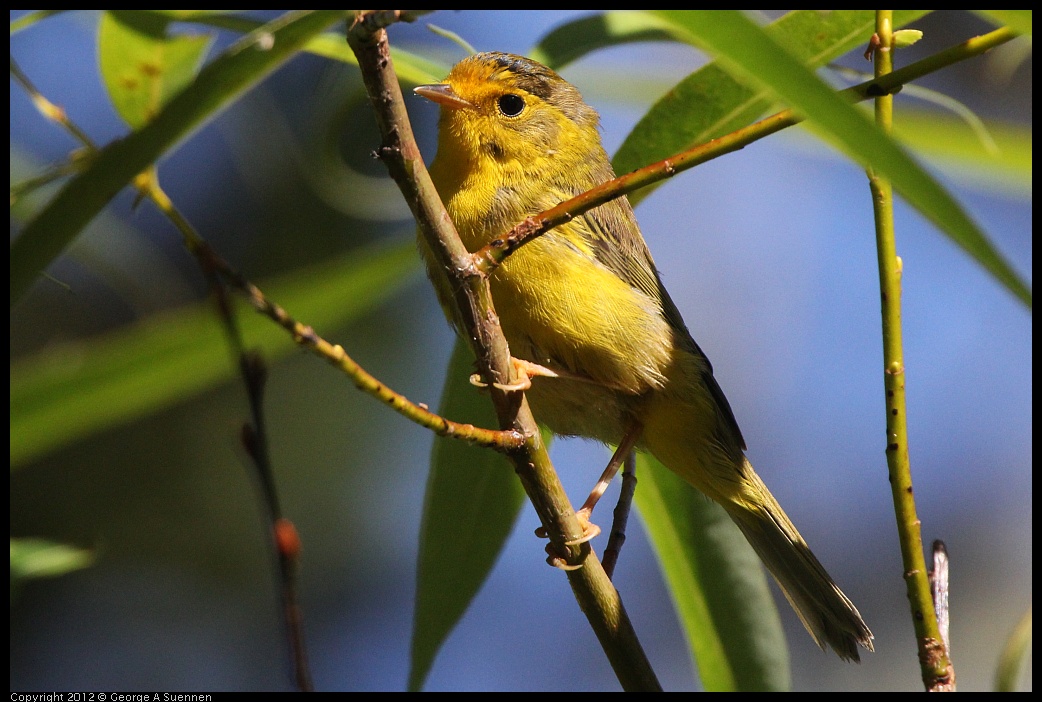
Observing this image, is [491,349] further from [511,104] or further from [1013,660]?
[511,104]

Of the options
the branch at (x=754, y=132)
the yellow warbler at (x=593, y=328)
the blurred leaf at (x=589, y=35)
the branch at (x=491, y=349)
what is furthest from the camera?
the yellow warbler at (x=593, y=328)

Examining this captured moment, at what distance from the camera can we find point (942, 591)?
6.82ft

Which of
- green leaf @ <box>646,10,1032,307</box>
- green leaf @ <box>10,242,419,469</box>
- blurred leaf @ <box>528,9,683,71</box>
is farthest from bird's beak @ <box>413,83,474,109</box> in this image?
green leaf @ <box>646,10,1032,307</box>

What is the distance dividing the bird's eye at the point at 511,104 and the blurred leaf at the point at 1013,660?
2.26m

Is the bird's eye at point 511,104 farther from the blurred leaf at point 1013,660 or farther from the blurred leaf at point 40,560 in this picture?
the blurred leaf at point 1013,660

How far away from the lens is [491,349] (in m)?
2.02

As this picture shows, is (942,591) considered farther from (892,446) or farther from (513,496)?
(513,496)

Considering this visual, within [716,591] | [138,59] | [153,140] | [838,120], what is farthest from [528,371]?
[838,120]

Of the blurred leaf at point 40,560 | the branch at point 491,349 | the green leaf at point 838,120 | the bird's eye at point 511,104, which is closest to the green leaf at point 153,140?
the branch at point 491,349

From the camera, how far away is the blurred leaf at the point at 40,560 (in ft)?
7.83

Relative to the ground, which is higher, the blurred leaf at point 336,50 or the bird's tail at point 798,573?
the blurred leaf at point 336,50

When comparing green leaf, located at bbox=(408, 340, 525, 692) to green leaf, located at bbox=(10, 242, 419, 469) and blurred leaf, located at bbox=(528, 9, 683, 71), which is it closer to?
green leaf, located at bbox=(10, 242, 419, 469)

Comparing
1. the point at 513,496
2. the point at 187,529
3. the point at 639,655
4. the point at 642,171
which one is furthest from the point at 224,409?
the point at 642,171
